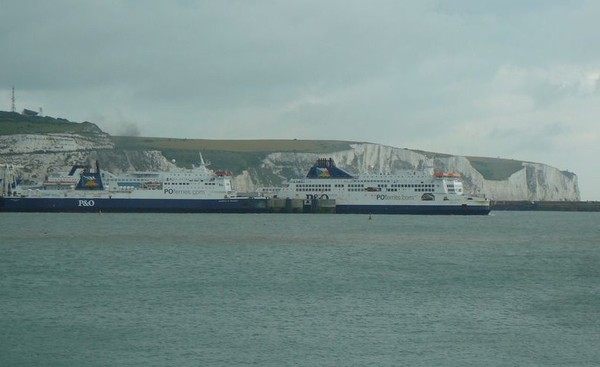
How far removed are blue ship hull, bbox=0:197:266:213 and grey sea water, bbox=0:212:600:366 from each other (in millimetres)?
30852

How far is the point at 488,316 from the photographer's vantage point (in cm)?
2258

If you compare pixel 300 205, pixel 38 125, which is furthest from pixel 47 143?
pixel 300 205

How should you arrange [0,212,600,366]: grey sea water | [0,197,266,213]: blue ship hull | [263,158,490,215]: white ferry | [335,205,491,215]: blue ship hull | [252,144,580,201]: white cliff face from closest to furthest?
[0,212,600,366]: grey sea water, [0,197,266,213]: blue ship hull, [335,205,491,215]: blue ship hull, [263,158,490,215]: white ferry, [252,144,580,201]: white cliff face

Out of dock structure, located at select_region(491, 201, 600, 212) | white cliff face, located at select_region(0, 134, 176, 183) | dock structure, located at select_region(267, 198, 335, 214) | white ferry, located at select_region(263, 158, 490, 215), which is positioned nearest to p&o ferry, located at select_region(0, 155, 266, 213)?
dock structure, located at select_region(267, 198, 335, 214)

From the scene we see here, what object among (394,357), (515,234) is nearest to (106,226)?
(515,234)

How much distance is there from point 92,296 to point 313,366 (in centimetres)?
883

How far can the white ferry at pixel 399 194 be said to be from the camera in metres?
75.8

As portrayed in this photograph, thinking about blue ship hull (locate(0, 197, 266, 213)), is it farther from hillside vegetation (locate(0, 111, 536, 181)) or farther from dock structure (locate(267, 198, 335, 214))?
hillside vegetation (locate(0, 111, 536, 181))

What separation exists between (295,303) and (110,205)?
172ft

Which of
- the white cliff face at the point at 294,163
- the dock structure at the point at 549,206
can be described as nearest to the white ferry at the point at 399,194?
the white cliff face at the point at 294,163

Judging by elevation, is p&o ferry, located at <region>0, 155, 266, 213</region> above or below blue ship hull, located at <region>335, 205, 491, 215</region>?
above

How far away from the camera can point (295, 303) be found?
2405 cm

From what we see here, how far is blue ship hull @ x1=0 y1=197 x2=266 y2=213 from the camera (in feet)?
245

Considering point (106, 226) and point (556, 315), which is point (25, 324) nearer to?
point (556, 315)
